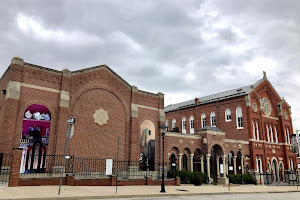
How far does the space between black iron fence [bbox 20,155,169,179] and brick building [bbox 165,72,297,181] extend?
5.79 m

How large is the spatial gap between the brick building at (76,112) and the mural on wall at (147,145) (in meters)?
0.11

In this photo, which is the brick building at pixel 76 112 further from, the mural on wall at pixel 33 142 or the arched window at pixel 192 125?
the arched window at pixel 192 125

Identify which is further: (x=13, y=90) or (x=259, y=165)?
(x=259, y=165)

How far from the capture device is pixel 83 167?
2069cm

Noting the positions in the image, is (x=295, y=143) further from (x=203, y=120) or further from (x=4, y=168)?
(x=4, y=168)

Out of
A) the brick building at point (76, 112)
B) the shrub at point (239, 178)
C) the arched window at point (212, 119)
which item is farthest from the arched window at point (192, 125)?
the brick building at point (76, 112)

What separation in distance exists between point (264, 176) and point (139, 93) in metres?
21.6

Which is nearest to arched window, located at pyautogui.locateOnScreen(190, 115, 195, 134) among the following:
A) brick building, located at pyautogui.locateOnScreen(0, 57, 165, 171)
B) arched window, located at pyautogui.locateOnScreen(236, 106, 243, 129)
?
arched window, located at pyautogui.locateOnScreen(236, 106, 243, 129)

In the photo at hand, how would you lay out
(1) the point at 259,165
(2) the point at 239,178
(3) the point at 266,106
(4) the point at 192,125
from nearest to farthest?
(2) the point at 239,178, (1) the point at 259,165, (3) the point at 266,106, (4) the point at 192,125

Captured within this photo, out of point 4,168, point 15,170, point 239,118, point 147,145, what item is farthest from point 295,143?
point 4,168

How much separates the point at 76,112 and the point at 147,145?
10474mm

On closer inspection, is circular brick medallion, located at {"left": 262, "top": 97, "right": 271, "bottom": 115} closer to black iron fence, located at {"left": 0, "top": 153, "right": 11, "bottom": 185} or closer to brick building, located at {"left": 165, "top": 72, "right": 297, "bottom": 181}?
brick building, located at {"left": 165, "top": 72, "right": 297, "bottom": 181}

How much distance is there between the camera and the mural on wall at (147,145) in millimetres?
26875

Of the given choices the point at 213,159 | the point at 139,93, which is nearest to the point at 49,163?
the point at 139,93
